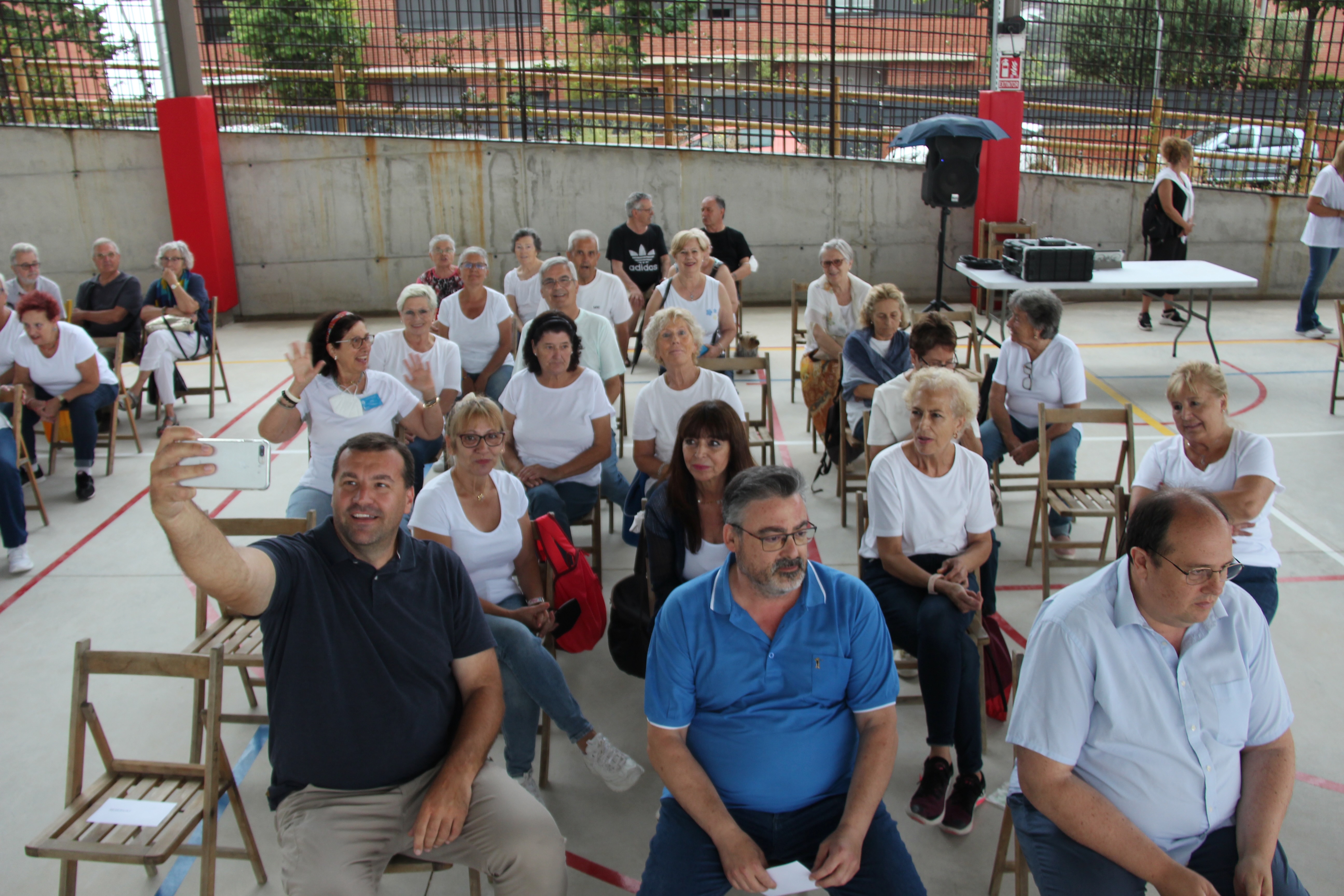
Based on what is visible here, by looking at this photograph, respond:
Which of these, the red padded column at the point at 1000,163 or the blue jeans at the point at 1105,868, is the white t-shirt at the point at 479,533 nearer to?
the blue jeans at the point at 1105,868

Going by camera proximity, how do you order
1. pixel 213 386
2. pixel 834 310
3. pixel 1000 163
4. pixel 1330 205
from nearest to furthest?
pixel 834 310, pixel 213 386, pixel 1330 205, pixel 1000 163

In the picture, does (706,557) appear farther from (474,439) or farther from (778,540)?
(778,540)

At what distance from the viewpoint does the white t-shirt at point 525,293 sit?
7.63 meters

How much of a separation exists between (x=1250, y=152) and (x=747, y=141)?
6.37 m

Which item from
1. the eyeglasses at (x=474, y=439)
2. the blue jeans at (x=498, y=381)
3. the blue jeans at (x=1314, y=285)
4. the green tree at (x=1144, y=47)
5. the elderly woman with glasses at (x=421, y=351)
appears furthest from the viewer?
the green tree at (x=1144, y=47)

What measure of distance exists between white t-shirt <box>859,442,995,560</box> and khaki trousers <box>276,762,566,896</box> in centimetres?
173

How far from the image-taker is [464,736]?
271 cm

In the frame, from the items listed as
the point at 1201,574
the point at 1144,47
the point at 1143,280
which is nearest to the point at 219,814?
the point at 1201,574

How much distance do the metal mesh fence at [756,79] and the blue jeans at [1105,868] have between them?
1055 cm

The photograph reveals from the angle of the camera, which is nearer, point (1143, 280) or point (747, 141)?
point (1143, 280)

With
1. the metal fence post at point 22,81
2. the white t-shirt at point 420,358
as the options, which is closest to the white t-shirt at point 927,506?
the white t-shirt at point 420,358

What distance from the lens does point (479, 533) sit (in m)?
3.71

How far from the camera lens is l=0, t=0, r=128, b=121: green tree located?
11.1m

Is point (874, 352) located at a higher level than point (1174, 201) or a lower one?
lower
